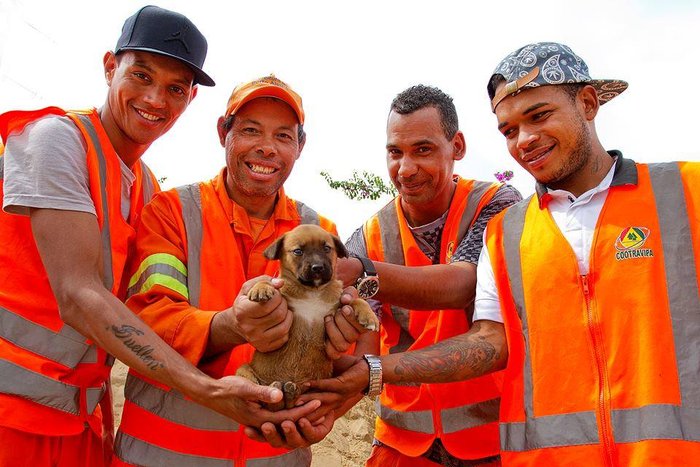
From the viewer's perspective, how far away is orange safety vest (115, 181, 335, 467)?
315 cm

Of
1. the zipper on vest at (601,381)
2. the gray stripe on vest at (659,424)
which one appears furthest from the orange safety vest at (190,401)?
the gray stripe on vest at (659,424)

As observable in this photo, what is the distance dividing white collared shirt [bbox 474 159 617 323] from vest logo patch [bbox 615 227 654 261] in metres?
0.16

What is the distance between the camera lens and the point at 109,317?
2.94 metres

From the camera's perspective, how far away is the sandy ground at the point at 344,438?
7.59 m

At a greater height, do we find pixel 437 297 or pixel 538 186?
pixel 538 186

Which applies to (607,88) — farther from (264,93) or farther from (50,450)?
(50,450)

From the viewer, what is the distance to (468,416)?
12.4ft

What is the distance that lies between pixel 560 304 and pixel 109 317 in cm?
253

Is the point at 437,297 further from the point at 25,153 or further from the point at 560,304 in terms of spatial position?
the point at 25,153

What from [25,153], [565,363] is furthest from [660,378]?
[25,153]

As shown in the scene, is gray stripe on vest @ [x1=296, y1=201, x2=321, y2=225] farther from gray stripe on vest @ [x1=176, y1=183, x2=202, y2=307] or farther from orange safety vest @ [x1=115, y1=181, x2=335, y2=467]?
gray stripe on vest @ [x1=176, y1=183, x2=202, y2=307]

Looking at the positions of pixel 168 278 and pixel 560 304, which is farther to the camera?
pixel 168 278

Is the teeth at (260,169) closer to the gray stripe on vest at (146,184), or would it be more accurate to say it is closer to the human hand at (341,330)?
the gray stripe on vest at (146,184)

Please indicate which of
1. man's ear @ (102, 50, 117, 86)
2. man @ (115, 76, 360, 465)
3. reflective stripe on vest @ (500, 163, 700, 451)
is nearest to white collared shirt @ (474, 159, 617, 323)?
reflective stripe on vest @ (500, 163, 700, 451)
